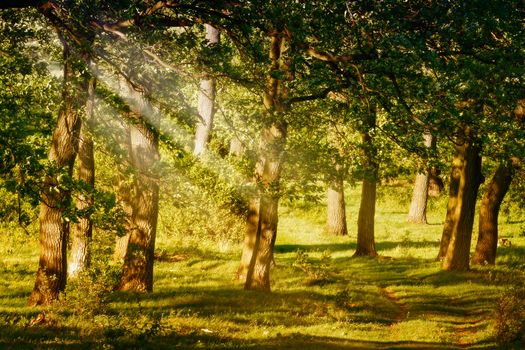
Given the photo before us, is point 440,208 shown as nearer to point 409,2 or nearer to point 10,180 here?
point 409,2

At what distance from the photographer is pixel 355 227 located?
1586 inches

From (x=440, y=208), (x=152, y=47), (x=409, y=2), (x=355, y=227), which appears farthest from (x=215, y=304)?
(x=440, y=208)

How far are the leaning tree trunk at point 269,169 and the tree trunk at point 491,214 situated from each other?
32.4 ft

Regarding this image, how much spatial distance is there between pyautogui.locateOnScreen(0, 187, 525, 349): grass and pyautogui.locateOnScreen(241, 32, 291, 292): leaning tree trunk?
74 centimetres

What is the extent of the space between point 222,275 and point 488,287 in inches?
334

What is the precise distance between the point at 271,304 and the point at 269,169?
3556 mm

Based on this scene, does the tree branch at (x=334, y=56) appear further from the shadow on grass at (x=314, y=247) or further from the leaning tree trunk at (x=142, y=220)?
the shadow on grass at (x=314, y=247)

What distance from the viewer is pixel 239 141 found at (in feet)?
55.0

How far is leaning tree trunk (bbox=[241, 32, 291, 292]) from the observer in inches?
656

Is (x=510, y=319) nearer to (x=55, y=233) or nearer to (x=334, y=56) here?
(x=334, y=56)

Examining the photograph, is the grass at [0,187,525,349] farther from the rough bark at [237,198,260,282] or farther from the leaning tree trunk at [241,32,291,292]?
the leaning tree trunk at [241,32,291,292]

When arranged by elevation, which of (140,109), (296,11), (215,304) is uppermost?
(296,11)

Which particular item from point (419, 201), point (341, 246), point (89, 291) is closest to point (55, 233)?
point (89, 291)

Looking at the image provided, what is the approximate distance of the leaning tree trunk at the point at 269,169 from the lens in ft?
54.6
